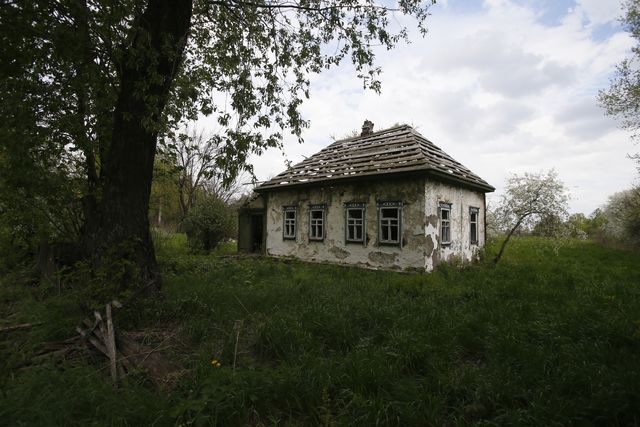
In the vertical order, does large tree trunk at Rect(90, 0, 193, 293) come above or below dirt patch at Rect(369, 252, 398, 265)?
above

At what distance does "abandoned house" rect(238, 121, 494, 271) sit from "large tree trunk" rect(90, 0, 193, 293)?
7113 millimetres

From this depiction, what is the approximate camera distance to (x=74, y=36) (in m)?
5.16

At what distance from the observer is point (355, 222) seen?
11.6 m

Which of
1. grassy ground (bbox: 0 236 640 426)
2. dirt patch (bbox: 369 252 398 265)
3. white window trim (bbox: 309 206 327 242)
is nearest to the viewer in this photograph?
grassy ground (bbox: 0 236 640 426)

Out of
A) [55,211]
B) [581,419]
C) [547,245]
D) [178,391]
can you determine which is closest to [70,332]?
[178,391]

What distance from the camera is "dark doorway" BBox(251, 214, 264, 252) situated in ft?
54.5

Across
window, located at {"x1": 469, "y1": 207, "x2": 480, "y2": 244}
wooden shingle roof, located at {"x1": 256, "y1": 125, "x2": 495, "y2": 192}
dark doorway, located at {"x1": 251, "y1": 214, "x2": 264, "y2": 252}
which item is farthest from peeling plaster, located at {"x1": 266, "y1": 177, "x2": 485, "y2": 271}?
dark doorway, located at {"x1": 251, "y1": 214, "x2": 264, "y2": 252}

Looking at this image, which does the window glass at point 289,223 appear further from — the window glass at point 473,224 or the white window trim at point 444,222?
the window glass at point 473,224

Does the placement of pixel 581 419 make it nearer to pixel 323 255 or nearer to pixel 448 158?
pixel 323 255

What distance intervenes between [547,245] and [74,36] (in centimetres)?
1568

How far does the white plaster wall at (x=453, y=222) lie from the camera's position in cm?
1000

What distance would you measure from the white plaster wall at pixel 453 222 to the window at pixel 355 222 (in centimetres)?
240

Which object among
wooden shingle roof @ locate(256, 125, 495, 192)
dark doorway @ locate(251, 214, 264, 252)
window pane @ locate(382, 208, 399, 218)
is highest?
wooden shingle roof @ locate(256, 125, 495, 192)

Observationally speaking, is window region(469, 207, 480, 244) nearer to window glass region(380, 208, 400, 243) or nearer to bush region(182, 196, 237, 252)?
window glass region(380, 208, 400, 243)
